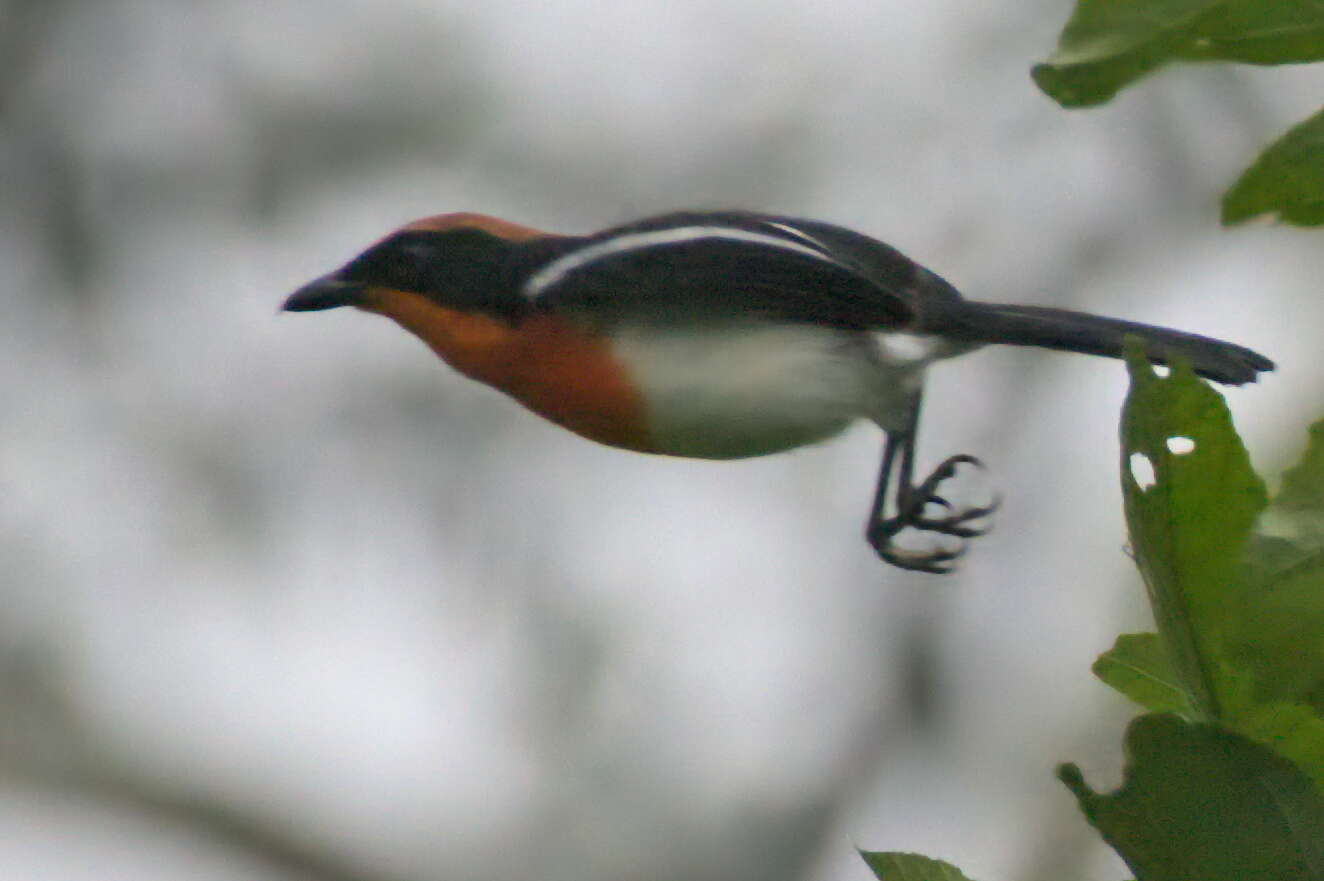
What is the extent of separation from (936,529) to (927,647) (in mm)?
4590

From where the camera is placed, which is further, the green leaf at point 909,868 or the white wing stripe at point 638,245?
the white wing stripe at point 638,245

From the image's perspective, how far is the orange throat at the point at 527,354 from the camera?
1154 mm

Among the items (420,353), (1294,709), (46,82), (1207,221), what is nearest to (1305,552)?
(1294,709)

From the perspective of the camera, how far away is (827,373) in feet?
3.72

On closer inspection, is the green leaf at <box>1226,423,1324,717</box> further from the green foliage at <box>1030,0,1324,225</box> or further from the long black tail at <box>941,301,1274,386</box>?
the long black tail at <box>941,301,1274,386</box>

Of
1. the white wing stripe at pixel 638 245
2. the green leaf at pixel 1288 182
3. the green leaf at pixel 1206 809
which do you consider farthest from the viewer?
the white wing stripe at pixel 638 245

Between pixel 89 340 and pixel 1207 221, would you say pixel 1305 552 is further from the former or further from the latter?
pixel 89 340

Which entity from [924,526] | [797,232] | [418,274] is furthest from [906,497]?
[418,274]

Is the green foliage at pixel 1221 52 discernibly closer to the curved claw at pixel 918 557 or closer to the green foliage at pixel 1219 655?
the green foliage at pixel 1219 655

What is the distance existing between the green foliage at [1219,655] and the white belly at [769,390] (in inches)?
14.4

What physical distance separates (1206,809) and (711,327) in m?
0.60

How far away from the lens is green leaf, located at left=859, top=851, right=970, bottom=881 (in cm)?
75

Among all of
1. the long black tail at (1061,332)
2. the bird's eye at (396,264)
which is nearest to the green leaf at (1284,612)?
the long black tail at (1061,332)

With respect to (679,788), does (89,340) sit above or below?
above
